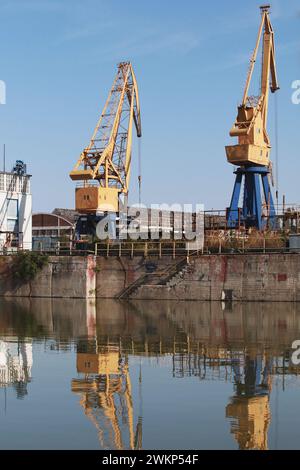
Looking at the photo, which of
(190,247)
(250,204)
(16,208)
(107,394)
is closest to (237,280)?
(190,247)

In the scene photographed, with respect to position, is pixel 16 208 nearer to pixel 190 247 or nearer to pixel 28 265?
pixel 28 265

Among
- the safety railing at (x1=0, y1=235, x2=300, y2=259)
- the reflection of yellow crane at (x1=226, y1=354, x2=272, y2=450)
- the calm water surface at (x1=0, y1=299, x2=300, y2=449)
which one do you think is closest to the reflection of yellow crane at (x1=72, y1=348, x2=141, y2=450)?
the calm water surface at (x1=0, y1=299, x2=300, y2=449)

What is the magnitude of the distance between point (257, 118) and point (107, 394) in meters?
42.0

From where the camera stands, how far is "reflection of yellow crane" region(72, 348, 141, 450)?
43.3 feet

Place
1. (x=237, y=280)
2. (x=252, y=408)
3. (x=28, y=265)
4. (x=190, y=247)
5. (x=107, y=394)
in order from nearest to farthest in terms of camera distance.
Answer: (x=252, y=408) → (x=107, y=394) → (x=237, y=280) → (x=190, y=247) → (x=28, y=265)

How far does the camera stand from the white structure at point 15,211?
2287 inches

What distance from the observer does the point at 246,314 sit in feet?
118

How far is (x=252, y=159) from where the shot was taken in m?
53.6

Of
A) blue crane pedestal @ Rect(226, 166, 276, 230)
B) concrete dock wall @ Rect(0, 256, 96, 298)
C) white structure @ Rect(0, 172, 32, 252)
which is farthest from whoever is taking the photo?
white structure @ Rect(0, 172, 32, 252)

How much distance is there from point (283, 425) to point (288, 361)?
6.93 metres

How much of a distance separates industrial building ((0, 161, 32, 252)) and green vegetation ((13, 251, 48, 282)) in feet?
22.5

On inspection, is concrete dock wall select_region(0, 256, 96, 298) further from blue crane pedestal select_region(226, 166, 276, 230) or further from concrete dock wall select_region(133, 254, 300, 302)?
blue crane pedestal select_region(226, 166, 276, 230)
